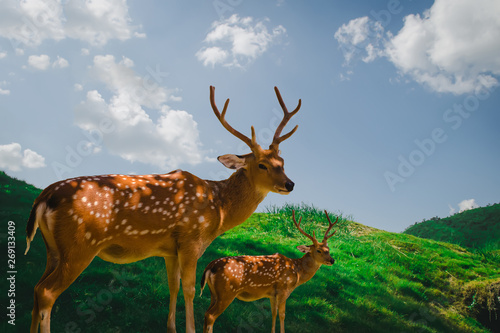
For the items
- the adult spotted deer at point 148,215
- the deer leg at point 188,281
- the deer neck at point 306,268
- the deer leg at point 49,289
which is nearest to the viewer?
the deer leg at point 49,289

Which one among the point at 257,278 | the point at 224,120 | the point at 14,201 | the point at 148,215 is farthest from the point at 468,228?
the point at 14,201

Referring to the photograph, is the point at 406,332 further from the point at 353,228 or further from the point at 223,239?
the point at 353,228

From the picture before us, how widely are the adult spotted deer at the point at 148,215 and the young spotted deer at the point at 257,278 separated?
654mm

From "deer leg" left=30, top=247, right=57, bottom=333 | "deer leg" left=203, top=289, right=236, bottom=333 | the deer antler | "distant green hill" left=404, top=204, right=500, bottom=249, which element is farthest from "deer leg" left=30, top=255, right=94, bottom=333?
"distant green hill" left=404, top=204, right=500, bottom=249

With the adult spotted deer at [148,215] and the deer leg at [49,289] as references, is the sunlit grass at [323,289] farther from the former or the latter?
the deer leg at [49,289]

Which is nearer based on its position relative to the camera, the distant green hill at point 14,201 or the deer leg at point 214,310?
the deer leg at point 214,310

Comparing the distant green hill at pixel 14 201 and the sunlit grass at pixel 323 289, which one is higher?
the distant green hill at pixel 14 201

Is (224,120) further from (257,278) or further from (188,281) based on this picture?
(257,278)

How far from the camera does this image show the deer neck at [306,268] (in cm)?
537

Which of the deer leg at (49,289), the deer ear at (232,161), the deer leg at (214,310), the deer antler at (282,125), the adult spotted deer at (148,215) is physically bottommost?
the deer leg at (214,310)

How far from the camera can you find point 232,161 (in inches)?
158

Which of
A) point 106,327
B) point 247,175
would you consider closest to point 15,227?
point 106,327

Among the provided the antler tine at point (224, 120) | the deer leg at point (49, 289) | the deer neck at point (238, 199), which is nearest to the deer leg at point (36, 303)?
the deer leg at point (49, 289)

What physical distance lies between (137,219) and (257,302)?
10.1 ft
